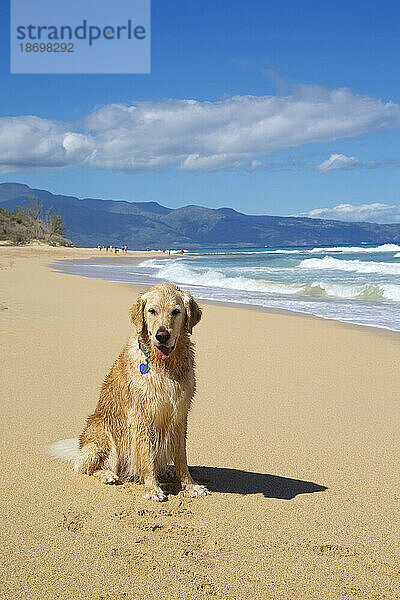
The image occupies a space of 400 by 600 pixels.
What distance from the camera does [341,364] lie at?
791cm

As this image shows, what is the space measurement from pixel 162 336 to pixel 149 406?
571mm

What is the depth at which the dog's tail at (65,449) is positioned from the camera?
169 inches

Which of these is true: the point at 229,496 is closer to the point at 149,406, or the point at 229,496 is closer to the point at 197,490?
the point at 197,490

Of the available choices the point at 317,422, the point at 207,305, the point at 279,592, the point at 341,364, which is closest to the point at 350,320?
the point at 207,305

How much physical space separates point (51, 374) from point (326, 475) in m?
3.85

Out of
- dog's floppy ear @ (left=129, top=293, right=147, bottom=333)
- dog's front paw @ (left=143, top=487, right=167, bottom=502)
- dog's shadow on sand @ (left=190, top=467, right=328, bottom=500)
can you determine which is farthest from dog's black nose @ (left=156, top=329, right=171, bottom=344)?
dog's shadow on sand @ (left=190, top=467, right=328, bottom=500)

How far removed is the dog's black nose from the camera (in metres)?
3.51

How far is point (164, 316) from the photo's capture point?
11.8 ft

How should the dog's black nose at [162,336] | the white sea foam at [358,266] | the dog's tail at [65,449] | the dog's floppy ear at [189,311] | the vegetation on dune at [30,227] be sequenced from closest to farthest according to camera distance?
the dog's black nose at [162,336], the dog's floppy ear at [189,311], the dog's tail at [65,449], the white sea foam at [358,266], the vegetation on dune at [30,227]

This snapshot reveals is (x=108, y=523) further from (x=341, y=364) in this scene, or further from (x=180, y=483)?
(x=341, y=364)

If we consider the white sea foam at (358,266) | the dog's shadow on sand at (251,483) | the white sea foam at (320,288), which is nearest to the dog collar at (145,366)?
the dog's shadow on sand at (251,483)

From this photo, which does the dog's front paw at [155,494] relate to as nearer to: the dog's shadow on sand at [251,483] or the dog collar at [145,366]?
the dog's shadow on sand at [251,483]

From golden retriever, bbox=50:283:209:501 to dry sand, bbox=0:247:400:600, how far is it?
17cm

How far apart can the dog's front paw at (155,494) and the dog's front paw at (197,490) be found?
20 centimetres
